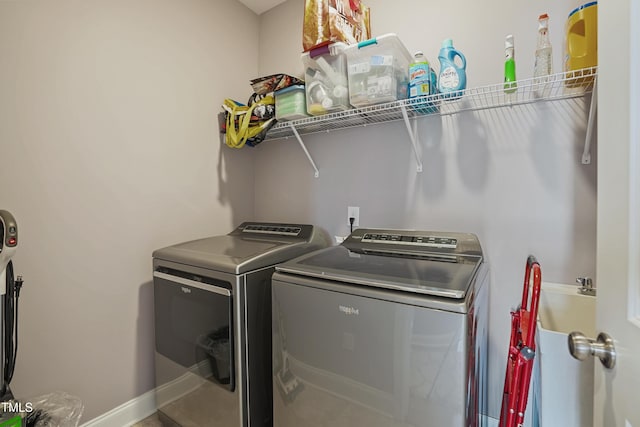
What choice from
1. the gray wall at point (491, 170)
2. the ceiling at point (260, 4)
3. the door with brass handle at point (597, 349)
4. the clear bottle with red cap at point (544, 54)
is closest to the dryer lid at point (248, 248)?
the gray wall at point (491, 170)

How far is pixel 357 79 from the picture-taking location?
1466 millimetres

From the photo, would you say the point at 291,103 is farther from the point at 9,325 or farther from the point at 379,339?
the point at 9,325

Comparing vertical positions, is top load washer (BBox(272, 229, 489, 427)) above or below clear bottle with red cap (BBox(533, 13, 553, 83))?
below

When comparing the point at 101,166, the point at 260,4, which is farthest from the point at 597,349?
the point at 260,4

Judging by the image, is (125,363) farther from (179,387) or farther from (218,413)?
(218,413)

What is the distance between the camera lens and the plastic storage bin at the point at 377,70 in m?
1.38

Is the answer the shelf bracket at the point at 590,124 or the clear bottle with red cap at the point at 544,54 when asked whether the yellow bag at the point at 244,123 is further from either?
the shelf bracket at the point at 590,124

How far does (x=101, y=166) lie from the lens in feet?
4.99

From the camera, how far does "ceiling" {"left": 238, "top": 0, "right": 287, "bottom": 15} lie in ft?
7.24

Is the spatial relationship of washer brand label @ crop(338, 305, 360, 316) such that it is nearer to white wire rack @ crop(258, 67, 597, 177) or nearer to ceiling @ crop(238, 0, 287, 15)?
white wire rack @ crop(258, 67, 597, 177)

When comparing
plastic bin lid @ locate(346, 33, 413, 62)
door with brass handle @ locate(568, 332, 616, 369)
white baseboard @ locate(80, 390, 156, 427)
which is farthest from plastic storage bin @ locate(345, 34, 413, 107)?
white baseboard @ locate(80, 390, 156, 427)

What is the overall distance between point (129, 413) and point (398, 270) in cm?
167

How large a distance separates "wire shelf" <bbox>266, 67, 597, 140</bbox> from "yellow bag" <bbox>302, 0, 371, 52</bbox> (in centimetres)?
36

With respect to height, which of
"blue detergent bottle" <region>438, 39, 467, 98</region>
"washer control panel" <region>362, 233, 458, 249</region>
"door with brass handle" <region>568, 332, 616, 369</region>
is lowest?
"door with brass handle" <region>568, 332, 616, 369</region>
